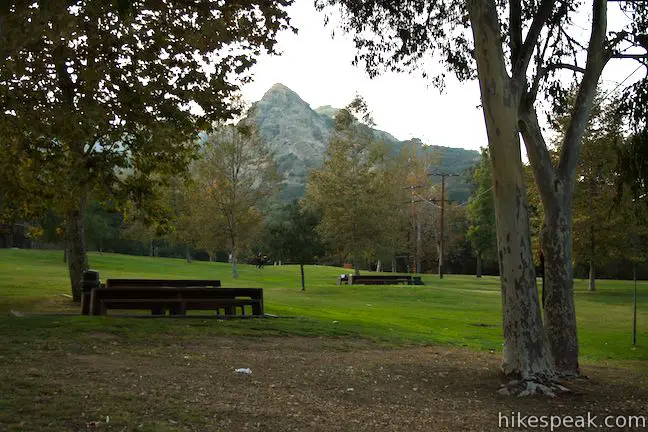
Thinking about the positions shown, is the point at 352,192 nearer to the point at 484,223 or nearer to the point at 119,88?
the point at 484,223

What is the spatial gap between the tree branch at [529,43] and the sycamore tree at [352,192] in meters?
33.2

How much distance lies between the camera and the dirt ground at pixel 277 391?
5.83 meters

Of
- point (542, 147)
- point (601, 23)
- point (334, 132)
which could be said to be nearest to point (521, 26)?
point (601, 23)

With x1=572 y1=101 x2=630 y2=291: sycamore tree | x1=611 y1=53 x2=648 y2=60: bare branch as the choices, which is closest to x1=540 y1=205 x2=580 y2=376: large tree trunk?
x1=611 y1=53 x2=648 y2=60: bare branch

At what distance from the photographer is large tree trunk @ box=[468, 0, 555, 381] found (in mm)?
8898

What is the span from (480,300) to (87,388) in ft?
91.8

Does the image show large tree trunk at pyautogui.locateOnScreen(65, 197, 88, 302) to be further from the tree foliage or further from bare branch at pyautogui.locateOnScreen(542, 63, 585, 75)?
the tree foliage

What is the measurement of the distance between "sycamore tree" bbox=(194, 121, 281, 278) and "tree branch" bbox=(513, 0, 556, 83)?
35.8m

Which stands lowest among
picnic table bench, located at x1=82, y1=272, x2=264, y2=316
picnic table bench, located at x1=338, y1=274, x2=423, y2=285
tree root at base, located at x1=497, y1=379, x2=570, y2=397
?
picnic table bench, located at x1=338, y1=274, x2=423, y2=285

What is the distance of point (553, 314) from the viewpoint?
10.2 meters

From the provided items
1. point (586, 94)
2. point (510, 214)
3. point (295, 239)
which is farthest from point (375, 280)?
point (510, 214)

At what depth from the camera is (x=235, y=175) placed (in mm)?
47031

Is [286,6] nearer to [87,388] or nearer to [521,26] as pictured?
[521,26]

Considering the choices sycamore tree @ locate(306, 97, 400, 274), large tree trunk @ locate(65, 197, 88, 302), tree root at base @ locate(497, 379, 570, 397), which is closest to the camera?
tree root at base @ locate(497, 379, 570, 397)
